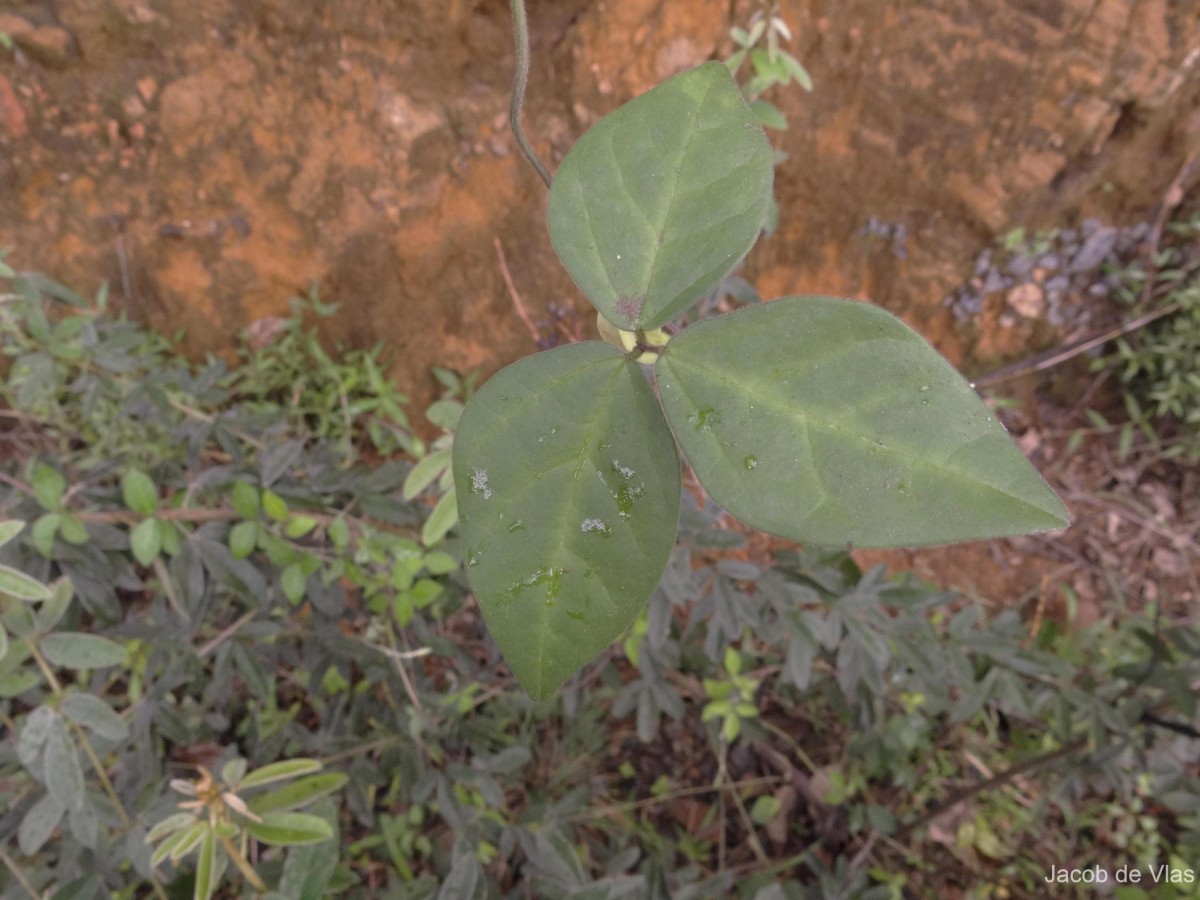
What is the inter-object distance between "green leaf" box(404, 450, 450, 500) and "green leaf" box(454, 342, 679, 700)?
644 millimetres

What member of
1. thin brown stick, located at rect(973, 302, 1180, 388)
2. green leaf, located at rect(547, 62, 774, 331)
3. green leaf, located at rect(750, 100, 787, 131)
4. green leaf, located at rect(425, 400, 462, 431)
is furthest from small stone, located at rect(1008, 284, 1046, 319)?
green leaf, located at rect(547, 62, 774, 331)

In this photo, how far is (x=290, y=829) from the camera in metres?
0.99

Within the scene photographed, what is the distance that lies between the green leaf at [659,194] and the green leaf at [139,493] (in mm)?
1011

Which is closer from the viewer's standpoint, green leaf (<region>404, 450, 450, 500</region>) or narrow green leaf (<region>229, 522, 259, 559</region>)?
green leaf (<region>404, 450, 450, 500</region>)

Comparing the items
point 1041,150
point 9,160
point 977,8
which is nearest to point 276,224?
point 9,160

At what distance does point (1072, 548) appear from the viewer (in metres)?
2.90

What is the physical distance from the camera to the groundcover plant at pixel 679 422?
1.59 feet

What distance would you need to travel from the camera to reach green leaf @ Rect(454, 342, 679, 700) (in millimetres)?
542

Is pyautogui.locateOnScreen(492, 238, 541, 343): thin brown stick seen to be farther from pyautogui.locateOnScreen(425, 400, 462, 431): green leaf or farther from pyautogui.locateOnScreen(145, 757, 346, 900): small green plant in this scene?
pyautogui.locateOnScreen(145, 757, 346, 900): small green plant

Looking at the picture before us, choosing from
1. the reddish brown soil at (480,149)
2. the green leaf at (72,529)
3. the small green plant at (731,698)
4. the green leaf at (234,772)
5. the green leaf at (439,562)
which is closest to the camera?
the green leaf at (234,772)

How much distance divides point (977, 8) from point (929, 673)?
2.04 m

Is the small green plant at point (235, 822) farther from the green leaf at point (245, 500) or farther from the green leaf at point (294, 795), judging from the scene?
the green leaf at point (245, 500)

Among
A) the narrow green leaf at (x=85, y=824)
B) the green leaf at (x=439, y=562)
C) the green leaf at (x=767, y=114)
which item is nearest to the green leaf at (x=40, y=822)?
the narrow green leaf at (x=85, y=824)

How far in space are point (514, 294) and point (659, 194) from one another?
6.82 feet
